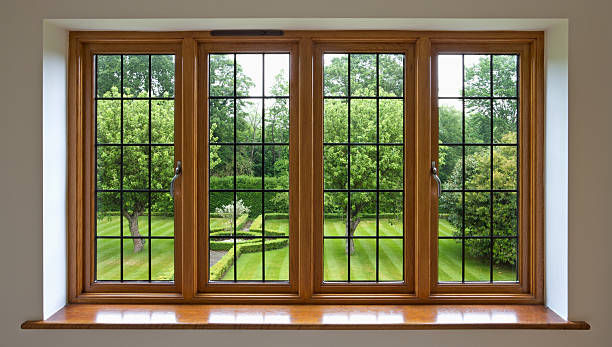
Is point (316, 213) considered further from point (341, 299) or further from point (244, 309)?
point (244, 309)

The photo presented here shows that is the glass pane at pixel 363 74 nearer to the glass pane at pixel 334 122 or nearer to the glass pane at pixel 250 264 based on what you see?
the glass pane at pixel 334 122

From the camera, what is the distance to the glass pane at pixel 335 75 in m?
2.42

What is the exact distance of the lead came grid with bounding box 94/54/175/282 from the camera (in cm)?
243

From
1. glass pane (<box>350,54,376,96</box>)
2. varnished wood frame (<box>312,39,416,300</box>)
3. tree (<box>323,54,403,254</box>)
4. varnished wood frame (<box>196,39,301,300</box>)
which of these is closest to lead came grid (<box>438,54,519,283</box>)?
varnished wood frame (<box>312,39,416,300</box>)

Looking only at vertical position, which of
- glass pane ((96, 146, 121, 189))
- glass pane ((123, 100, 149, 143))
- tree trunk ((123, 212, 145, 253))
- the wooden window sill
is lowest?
the wooden window sill

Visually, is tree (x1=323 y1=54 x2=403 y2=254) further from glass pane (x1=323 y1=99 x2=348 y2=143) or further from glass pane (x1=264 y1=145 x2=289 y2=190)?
glass pane (x1=264 y1=145 x2=289 y2=190)

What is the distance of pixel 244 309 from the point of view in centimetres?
231

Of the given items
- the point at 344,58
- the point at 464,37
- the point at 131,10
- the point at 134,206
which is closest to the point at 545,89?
the point at 464,37

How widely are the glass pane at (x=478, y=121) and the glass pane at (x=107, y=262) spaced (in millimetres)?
2243

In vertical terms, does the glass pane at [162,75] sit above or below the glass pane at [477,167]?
above

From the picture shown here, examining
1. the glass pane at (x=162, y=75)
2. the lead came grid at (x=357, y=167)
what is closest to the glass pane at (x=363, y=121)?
the lead came grid at (x=357, y=167)

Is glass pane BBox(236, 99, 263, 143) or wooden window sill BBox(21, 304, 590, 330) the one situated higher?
glass pane BBox(236, 99, 263, 143)

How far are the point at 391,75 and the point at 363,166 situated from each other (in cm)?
57

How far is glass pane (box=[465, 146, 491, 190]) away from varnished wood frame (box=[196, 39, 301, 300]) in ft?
3.39
